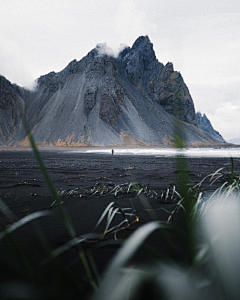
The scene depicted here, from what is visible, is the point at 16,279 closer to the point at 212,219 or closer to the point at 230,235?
the point at 230,235

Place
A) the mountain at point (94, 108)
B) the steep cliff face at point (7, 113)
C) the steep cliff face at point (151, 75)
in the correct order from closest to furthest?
1. the mountain at point (94, 108)
2. the steep cliff face at point (7, 113)
3. the steep cliff face at point (151, 75)

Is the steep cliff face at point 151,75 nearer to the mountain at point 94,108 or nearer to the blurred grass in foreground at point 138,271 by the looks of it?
the mountain at point 94,108

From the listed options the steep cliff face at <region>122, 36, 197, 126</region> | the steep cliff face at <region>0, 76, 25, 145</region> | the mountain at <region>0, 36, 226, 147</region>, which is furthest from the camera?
the steep cliff face at <region>122, 36, 197, 126</region>

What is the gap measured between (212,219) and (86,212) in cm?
180

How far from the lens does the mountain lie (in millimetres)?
76375

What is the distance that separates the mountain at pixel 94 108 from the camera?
76.4 meters

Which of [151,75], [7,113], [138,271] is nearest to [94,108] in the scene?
[7,113]

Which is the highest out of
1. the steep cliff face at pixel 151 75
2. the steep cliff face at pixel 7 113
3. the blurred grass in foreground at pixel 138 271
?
the steep cliff face at pixel 151 75

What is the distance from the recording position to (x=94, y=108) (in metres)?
79.7

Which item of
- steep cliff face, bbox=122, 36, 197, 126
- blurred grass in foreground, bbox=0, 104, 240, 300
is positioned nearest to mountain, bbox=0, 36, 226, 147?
steep cliff face, bbox=122, 36, 197, 126

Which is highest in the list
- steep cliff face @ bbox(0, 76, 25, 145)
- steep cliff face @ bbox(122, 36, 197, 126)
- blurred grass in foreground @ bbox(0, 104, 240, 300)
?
steep cliff face @ bbox(122, 36, 197, 126)

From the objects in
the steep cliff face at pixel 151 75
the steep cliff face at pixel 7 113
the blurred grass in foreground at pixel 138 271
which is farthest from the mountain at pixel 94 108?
the blurred grass in foreground at pixel 138 271

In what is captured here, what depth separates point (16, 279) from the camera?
140 centimetres

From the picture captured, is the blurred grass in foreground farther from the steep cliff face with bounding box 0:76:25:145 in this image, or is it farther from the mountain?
the steep cliff face with bounding box 0:76:25:145
